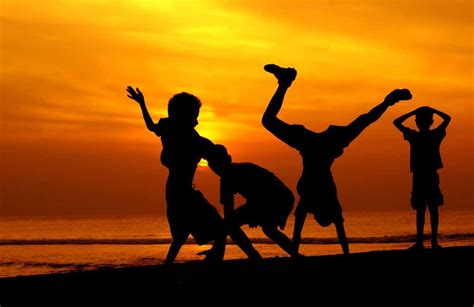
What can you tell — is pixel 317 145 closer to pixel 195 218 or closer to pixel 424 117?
pixel 195 218

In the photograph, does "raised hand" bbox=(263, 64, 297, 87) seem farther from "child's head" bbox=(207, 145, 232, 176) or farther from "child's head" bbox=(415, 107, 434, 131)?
"child's head" bbox=(415, 107, 434, 131)

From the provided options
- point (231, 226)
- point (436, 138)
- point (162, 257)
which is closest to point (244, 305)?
point (231, 226)

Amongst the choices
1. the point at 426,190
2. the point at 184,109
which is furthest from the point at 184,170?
the point at 426,190

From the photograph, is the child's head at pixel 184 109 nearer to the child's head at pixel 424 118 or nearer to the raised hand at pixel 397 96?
the raised hand at pixel 397 96

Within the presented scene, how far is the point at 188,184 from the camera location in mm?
10469

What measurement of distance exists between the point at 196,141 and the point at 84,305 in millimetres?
2949

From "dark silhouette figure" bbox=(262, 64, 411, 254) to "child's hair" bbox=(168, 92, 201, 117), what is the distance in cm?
100

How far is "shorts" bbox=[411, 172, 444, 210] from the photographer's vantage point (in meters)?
14.2

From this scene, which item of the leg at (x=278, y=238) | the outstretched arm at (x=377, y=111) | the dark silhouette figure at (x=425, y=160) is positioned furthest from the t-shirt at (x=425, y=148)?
the leg at (x=278, y=238)

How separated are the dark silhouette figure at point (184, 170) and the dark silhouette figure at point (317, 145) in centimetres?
104

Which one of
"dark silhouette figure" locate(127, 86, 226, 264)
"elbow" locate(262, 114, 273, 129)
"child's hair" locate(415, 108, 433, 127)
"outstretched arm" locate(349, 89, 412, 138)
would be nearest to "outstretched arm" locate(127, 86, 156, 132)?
"dark silhouette figure" locate(127, 86, 226, 264)

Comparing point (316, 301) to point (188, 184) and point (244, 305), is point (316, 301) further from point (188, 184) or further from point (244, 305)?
point (188, 184)

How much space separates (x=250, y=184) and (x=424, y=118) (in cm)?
479

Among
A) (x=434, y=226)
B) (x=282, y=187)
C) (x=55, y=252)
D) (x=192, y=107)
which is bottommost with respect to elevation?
(x=55, y=252)
